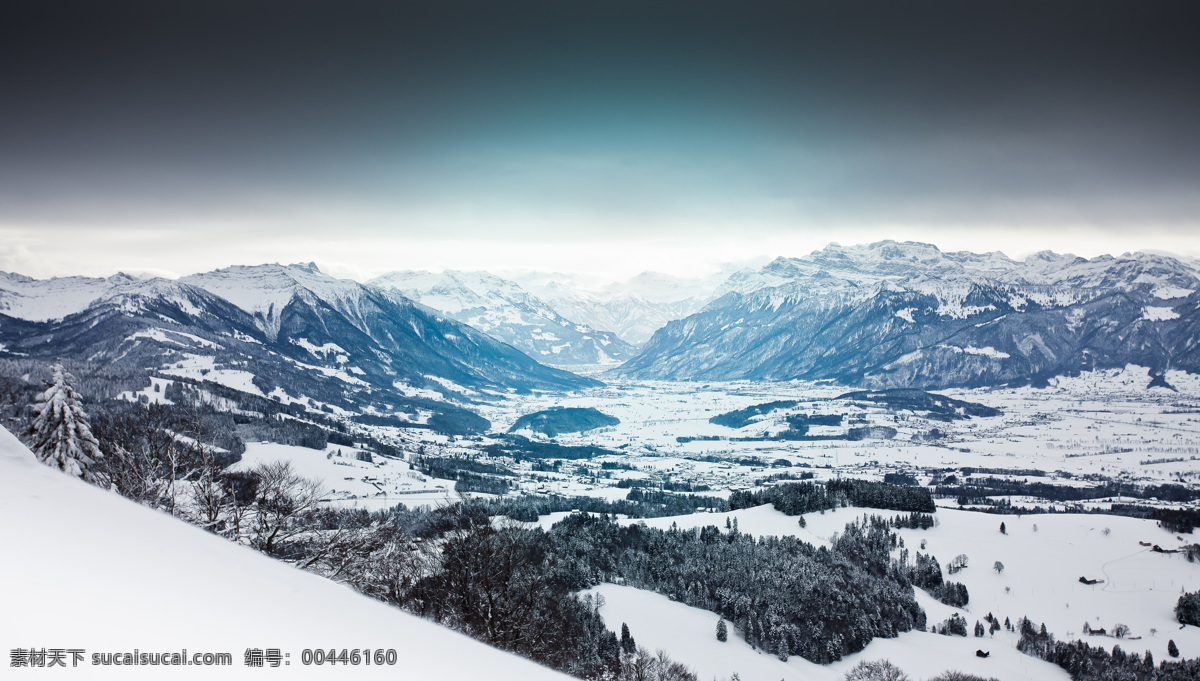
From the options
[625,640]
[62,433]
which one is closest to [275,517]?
[62,433]

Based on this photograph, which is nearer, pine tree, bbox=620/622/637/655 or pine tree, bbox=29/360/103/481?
pine tree, bbox=29/360/103/481

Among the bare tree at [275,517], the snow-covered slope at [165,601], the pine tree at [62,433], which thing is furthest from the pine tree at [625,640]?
the snow-covered slope at [165,601]

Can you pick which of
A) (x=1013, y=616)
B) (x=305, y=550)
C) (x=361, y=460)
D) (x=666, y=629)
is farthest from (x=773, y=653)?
(x=361, y=460)

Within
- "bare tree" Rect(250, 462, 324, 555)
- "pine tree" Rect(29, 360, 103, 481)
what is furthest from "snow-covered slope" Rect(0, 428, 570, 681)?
"pine tree" Rect(29, 360, 103, 481)

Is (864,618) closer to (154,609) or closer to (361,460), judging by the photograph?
(154,609)

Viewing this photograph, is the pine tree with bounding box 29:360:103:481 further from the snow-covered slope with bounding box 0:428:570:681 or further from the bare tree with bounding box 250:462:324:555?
the snow-covered slope with bounding box 0:428:570:681

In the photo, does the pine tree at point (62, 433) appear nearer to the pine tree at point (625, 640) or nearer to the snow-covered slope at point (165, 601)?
the snow-covered slope at point (165, 601)

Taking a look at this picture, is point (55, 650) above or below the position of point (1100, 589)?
above
